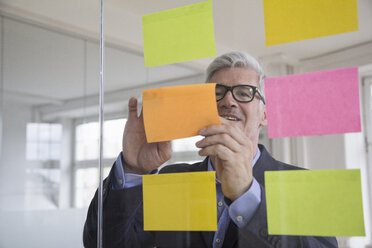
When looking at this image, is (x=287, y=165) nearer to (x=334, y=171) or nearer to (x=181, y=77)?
(x=334, y=171)

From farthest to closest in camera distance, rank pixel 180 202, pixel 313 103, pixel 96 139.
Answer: pixel 96 139 → pixel 180 202 → pixel 313 103

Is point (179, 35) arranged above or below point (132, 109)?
above

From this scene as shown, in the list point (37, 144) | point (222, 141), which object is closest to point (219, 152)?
point (222, 141)

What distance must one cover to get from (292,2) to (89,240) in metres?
0.58

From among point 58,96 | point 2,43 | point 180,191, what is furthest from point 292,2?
point 2,43

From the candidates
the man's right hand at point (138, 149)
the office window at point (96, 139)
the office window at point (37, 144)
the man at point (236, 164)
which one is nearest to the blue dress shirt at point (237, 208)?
the man at point (236, 164)

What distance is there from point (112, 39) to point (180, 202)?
427 millimetres

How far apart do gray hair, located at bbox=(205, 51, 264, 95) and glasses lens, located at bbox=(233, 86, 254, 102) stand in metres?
0.02

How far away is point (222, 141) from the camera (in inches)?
20.9

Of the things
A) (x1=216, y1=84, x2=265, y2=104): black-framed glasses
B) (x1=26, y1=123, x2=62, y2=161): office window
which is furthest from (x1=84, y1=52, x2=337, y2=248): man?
(x1=26, y1=123, x2=62, y2=161): office window

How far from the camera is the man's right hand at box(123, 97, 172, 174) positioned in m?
0.62

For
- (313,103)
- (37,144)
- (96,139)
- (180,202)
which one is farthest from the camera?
(37,144)

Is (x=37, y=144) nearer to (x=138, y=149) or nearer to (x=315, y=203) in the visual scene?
(x=138, y=149)

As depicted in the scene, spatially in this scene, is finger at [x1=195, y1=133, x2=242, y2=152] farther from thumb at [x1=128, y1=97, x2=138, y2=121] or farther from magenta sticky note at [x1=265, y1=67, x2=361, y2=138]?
thumb at [x1=128, y1=97, x2=138, y2=121]
